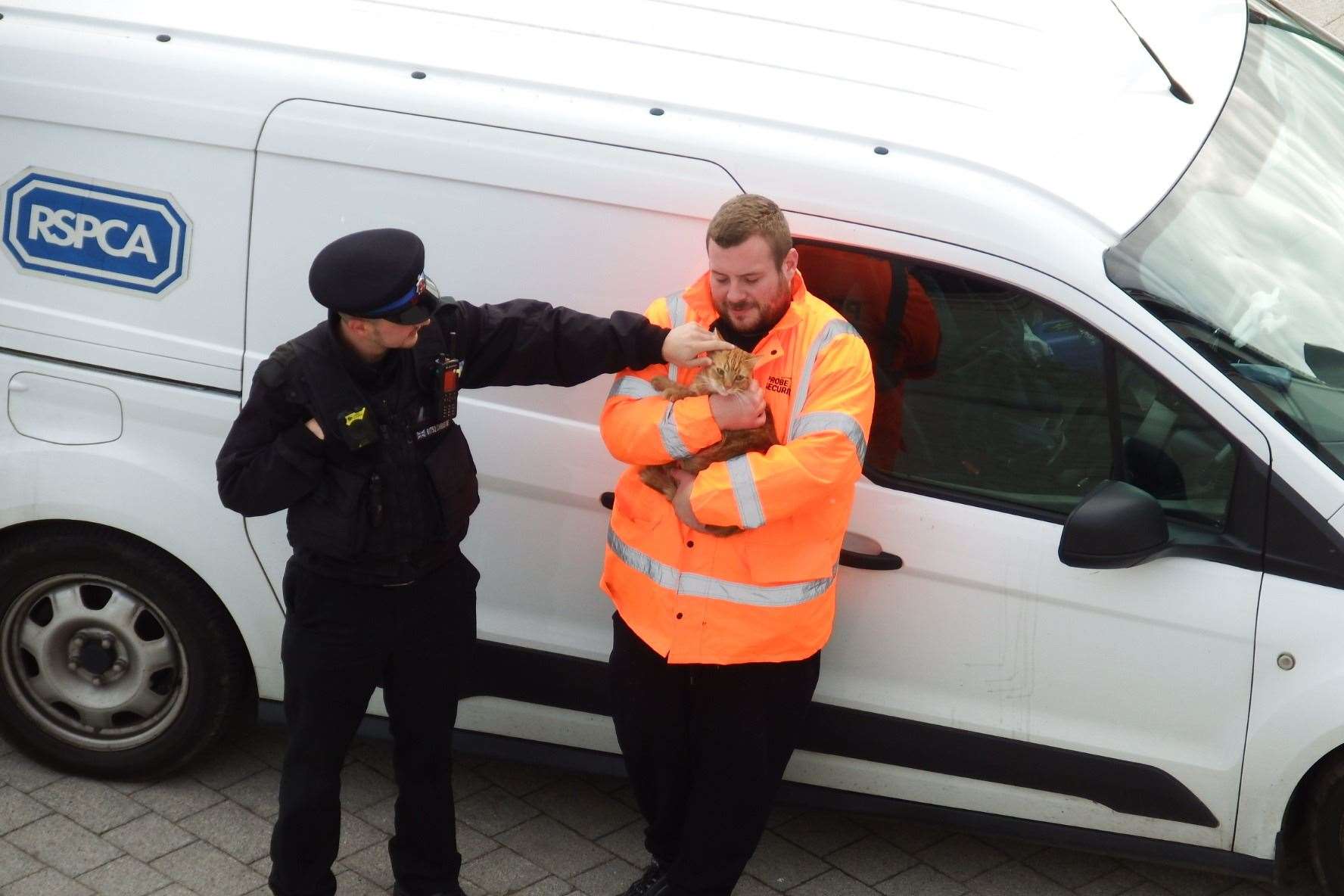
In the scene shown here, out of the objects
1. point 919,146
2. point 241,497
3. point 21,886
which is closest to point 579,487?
point 241,497

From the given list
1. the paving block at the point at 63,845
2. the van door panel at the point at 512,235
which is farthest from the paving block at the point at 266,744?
the van door panel at the point at 512,235

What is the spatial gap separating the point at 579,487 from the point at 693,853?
91 centimetres

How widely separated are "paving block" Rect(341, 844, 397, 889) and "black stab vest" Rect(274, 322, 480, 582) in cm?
99

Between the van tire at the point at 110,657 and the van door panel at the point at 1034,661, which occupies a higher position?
the van door panel at the point at 1034,661

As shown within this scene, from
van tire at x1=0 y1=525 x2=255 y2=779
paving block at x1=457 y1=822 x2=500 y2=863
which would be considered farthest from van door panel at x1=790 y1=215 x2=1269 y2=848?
van tire at x1=0 y1=525 x2=255 y2=779

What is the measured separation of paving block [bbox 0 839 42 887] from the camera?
12.4ft

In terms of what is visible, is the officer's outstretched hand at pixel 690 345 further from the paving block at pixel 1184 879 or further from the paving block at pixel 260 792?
the paving block at pixel 1184 879

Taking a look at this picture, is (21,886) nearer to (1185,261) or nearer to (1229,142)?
(1185,261)

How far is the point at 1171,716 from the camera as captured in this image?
11.6 ft

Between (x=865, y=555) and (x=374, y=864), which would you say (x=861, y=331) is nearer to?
(x=865, y=555)

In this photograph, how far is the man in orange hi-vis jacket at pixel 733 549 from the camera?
3.22 metres

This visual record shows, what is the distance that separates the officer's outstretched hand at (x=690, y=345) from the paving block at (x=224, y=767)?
6.03 feet

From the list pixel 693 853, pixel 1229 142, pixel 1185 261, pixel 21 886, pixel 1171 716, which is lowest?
pixel 21 886

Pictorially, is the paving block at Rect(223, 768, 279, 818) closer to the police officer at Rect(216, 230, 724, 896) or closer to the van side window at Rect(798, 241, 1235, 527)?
the police officer at Rect(216, 230, 724, 896)
